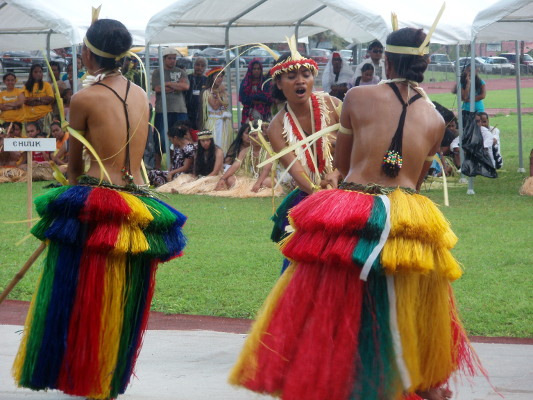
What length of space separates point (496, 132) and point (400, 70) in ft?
35.1

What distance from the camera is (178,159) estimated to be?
13.7m

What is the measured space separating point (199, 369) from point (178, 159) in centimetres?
897

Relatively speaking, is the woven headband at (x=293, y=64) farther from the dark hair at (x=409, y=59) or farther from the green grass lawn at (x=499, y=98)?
the green grass lawn at (x=499, y=98)

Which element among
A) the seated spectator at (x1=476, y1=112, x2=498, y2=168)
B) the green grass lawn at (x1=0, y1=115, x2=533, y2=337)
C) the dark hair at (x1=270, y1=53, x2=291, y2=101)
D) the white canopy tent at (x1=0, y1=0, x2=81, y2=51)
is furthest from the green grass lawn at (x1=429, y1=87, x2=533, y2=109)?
the dark hair at (x1=270, y1=53, x2=291, y2=101)

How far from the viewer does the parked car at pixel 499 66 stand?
42.7 meters

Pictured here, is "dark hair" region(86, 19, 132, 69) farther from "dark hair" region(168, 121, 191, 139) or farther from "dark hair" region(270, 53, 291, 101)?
"dark hair" region(168, 121, 191, 139)

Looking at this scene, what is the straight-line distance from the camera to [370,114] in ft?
12.7

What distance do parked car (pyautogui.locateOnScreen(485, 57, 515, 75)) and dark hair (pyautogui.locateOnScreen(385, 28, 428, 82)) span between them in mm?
39731

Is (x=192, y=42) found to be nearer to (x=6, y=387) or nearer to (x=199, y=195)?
(x=199, y=195)

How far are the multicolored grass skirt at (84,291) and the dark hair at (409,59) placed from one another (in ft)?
4.24

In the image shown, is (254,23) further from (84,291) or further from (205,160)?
(84,291)

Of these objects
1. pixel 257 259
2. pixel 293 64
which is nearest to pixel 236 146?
pixel 257 259

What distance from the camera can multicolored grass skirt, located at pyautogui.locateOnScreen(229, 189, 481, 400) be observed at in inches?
142

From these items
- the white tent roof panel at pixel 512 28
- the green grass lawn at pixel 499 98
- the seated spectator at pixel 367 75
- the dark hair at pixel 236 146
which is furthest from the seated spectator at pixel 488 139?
the green grass lawn at pixel 499 98
